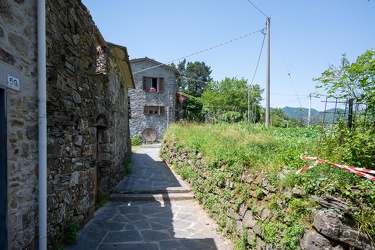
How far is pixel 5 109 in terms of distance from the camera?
7.30 feet

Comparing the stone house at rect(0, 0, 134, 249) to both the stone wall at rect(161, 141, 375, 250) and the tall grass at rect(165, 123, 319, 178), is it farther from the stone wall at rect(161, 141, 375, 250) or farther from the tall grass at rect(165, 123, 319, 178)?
the tall grass at rect(165, 123, 319, 178)

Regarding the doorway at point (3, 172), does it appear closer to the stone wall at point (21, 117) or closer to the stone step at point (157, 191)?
the stone wall at point (21, 117)

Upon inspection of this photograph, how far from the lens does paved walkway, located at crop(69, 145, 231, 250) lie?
389 centimetres

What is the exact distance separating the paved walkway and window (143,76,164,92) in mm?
14234

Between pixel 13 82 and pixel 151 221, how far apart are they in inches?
142

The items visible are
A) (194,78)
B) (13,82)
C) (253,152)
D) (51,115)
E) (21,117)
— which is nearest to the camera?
(13,82)

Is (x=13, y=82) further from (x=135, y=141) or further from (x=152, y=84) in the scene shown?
(x=152, y=84)

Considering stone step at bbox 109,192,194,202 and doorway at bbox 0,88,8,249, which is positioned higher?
doorway at bbox 0,88,8,249

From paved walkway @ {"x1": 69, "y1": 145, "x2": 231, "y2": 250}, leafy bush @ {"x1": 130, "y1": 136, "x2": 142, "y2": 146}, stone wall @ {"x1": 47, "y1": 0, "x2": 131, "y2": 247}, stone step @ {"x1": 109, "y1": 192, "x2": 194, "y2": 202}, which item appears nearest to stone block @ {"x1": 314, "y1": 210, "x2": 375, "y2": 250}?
paved walkway @ {"x1": 69, "y1": 145, "x2": 231, "y2": 250}

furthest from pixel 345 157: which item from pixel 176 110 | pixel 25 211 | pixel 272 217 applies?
pixel 176 110

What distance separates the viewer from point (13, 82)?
2.35 metres

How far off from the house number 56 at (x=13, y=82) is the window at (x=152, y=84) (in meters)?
18.6

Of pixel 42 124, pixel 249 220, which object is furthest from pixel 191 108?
pixel 42 124

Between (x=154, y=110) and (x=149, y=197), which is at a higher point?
(x=154, y=110)
